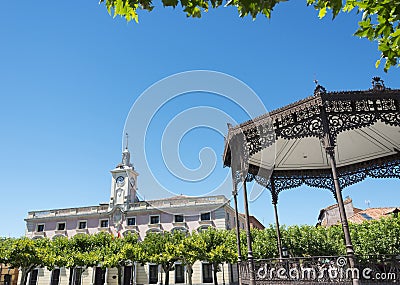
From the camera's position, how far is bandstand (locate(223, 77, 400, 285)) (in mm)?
6539

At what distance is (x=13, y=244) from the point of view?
2362 cm

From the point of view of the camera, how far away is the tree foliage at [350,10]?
9.23ft

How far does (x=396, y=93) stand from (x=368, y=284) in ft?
13.4

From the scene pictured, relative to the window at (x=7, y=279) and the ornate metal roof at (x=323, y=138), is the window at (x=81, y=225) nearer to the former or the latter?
the window at (x=7, y=279)

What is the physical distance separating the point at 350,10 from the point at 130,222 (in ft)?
110

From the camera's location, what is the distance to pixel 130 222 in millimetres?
33812

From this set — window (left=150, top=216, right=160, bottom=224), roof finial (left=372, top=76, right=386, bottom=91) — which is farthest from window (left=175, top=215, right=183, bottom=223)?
roof finial (left=372, top=76, right=386, bottom=91)

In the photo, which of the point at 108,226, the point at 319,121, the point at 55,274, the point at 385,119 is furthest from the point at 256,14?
the point at 55,274

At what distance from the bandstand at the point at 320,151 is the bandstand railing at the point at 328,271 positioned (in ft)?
0.06

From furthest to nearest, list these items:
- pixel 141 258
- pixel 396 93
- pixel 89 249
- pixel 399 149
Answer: pixel 89 249
pixel 141 258
pixel 399 149
pixel 396 93

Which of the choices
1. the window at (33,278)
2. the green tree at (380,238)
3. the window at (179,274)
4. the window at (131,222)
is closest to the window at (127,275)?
the window at (131,222)

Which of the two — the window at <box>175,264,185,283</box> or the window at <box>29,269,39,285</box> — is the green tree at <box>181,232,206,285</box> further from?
the window at <box>29,269,39,285</box>

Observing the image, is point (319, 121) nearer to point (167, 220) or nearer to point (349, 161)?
point (349, 161)

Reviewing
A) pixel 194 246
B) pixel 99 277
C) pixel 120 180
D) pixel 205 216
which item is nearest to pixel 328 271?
pixel 194 246
